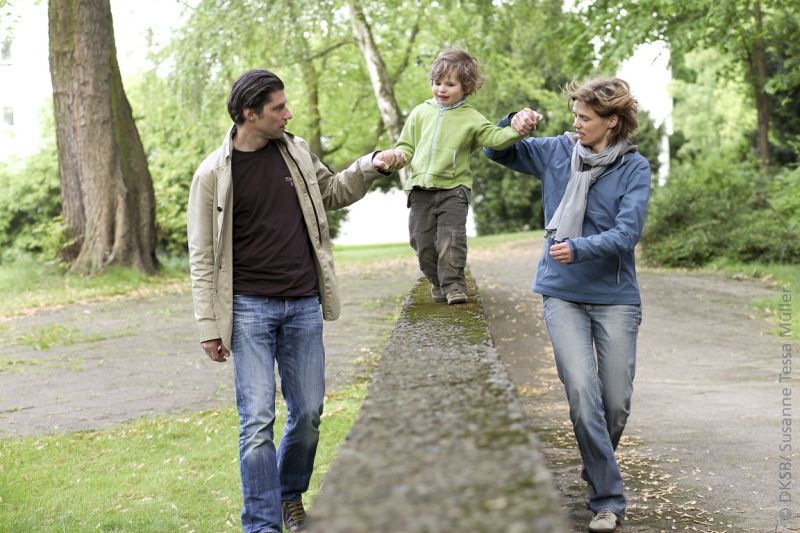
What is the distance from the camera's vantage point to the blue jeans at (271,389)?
16.0 ft

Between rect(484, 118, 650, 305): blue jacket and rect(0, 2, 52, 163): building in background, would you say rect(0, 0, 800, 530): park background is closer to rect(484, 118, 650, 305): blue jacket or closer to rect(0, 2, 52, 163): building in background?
rect(484, 118, 650, 305): blue jacket

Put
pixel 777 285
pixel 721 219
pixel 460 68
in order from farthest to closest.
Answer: pixel 721 219
pixel 777 285
pixel 460 68

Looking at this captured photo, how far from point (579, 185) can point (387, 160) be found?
3.57ft

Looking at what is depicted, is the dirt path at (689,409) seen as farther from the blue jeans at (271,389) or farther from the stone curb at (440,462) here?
the stone curb at (440,462)

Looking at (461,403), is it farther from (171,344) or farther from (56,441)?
(171,344)

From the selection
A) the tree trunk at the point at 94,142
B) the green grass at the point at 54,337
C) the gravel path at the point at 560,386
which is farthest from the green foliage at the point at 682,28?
the green grass at the point at 54,337

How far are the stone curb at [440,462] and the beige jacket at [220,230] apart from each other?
1264 millimetres

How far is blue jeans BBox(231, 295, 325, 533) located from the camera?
4871 millimetres

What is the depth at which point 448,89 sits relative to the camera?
5.88 metres

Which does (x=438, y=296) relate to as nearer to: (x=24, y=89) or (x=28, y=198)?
(x=28, y=198)

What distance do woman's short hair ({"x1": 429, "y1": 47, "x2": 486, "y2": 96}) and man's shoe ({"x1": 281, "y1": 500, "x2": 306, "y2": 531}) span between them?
8.24 ft

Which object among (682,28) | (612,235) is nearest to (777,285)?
(682,28)

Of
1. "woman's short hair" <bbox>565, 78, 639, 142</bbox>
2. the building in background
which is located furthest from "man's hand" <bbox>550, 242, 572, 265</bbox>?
the building in background

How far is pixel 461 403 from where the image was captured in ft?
10.6
